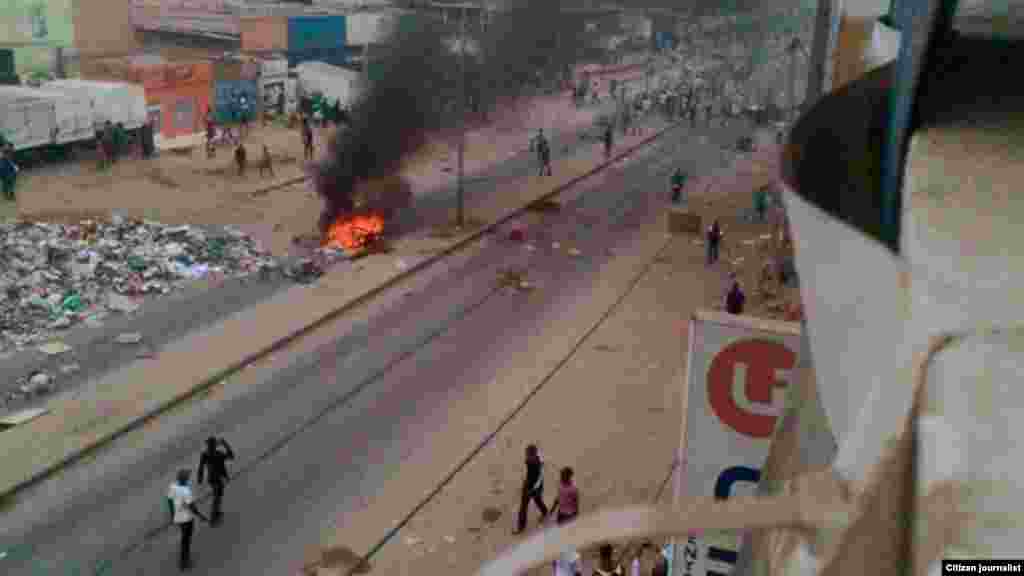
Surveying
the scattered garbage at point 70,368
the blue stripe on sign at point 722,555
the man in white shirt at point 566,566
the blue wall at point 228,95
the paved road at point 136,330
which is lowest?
the scattered garbage at point 70,368

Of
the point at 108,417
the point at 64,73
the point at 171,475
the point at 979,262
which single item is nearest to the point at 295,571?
the point at 171,475

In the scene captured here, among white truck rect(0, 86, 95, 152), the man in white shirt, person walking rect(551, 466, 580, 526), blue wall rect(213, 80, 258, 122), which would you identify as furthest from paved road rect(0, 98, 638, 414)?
blue wall rect(213, 80, 258, 122)

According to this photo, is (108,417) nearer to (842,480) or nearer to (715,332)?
(715,332)

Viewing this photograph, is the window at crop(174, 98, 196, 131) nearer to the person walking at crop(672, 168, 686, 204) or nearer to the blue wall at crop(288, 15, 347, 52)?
the blue wall at crop(288, 15, 347, 52)

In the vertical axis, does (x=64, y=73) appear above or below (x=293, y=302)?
above

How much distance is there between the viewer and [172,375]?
12523mm

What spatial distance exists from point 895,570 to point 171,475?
373 inches

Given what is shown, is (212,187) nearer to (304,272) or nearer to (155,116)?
(155,116)

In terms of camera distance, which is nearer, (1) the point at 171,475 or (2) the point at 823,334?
(2) the point at 823,334

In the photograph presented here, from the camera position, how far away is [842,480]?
1575 mm

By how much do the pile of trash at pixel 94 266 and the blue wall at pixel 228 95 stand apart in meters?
11.2

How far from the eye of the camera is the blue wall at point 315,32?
34531 millimetres

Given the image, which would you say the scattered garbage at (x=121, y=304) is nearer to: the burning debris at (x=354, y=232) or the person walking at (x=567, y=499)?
the burning debris at (x=354, y=232)

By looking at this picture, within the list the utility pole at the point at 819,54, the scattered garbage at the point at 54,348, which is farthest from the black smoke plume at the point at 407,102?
the utility pole at the point at 819,54
